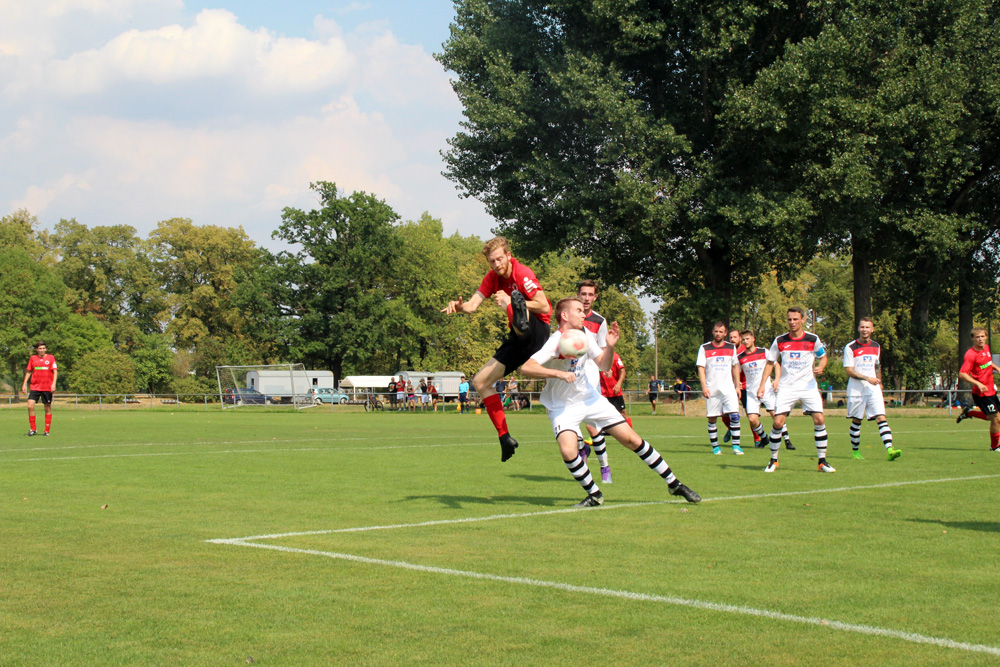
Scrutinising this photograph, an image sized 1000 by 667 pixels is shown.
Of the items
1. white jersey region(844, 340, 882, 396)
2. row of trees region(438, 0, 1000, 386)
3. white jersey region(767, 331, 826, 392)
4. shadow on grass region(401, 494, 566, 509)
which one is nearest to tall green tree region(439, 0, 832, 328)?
row of trees region(438, 0, 1000, 386)

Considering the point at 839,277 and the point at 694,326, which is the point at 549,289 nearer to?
the point at 839,277

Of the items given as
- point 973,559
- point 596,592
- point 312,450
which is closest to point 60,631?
point 596,592

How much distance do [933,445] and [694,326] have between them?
19905mm

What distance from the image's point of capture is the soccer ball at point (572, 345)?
8727mm

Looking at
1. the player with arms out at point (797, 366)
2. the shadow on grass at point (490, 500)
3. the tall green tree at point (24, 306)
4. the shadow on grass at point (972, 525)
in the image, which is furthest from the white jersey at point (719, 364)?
the tall green tree at point (24, 306)

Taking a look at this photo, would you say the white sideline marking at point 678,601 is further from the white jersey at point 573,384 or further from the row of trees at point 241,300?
the row of trees at point 241,300

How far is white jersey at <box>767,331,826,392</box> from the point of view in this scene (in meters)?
14.6

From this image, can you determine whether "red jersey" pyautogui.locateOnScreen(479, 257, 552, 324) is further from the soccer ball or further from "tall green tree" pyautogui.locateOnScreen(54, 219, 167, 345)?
"tall green tree" pyautogui.locateOnScreen(54, 219, 167, 345)

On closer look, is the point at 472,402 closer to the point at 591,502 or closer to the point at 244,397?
the point at 244,397

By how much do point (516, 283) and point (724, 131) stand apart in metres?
26.4

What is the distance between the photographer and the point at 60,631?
4660 millimetres

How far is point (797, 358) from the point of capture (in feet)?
48.3

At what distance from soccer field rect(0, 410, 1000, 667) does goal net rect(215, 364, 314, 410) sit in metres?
44.7

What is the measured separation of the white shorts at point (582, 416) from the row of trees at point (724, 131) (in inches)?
958
